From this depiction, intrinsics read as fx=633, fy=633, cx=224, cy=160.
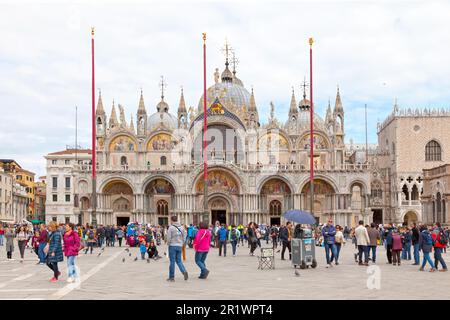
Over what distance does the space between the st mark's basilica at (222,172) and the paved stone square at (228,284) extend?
131ft

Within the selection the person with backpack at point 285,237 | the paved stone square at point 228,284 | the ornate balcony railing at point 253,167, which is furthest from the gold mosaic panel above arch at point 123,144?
the paved stone square at point 228,284

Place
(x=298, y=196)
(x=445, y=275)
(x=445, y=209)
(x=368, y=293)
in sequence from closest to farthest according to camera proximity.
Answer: (x=368, y=293) → (x=445, y=275) → (x=445, y=209) → (x=298, y=196)

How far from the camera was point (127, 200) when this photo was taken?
64188 mm

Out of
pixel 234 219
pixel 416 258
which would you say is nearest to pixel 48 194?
pixel 234 219

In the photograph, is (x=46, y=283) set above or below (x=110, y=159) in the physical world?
below

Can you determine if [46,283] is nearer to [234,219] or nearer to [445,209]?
[445,209]

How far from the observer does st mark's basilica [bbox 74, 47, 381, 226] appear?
2435 inches

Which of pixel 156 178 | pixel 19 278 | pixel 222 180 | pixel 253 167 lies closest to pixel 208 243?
pixel 19 278

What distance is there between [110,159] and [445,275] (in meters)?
50.9

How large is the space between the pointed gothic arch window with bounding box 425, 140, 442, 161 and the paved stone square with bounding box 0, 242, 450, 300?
51.2 meters

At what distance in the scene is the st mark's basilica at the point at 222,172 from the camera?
61844 millimetres

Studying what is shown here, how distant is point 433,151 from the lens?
229 feet

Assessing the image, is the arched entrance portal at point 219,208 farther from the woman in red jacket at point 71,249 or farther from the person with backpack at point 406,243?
the woman in red jacket at point 71,249

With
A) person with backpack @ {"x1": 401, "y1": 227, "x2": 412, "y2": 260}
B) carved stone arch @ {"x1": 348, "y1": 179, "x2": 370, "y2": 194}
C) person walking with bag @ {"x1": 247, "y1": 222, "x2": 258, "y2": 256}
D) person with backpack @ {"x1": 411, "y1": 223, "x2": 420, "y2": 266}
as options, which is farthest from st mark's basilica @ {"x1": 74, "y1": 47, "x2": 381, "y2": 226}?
person with backpack @ {"x1": 411, "y1": 223, "x2": 420, "y2": 266}
